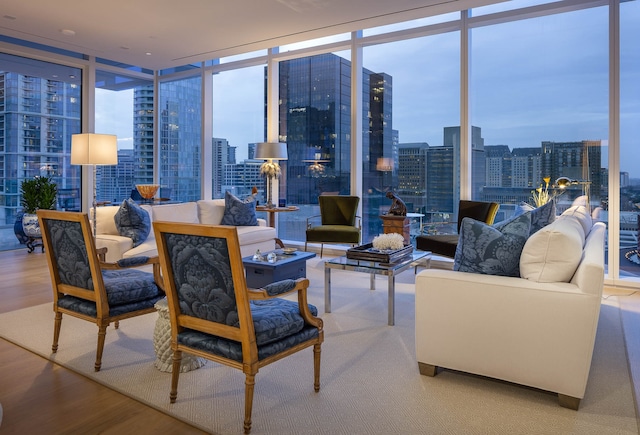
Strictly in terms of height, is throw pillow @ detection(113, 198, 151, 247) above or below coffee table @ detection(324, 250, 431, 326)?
above

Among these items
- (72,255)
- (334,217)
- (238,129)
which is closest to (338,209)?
(334,217)

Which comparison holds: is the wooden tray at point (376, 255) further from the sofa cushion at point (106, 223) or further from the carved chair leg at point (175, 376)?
the sofa cushion at point (106, 223)

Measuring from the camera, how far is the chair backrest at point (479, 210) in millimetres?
5543

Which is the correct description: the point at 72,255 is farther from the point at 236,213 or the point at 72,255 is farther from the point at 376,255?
the point at 236,213

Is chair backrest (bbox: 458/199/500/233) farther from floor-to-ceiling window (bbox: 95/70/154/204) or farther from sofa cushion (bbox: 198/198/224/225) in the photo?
floor-to-ceiling window (bbox: 95/70/154/204)

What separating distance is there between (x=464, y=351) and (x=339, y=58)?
219 inches

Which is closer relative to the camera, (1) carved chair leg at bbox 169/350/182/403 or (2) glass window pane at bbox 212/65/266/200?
(1) carved chair leg at bbox 169/350/182/403

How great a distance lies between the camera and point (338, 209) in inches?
271

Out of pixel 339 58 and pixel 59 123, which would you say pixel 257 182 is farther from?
pixel 59 123

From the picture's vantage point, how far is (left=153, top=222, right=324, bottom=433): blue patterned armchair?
87.4 inches

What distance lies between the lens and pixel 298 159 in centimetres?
782

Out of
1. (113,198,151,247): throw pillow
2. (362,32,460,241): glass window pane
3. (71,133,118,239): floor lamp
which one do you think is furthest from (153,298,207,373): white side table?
(362,32,460,241): glass window pane

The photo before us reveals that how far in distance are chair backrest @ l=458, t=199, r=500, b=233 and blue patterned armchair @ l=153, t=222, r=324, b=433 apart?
3594 millimetres

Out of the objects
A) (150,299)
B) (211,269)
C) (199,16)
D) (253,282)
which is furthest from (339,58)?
(211,269)
